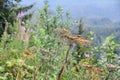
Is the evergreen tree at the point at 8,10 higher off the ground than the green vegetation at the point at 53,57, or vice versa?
the green vegetation at the point at 53,57

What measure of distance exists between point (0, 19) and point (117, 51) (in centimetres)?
1575

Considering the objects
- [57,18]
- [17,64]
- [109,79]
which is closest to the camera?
[17,64]

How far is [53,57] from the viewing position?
4.07m

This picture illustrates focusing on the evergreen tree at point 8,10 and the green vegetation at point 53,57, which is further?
the evergreen tree at point 8,10

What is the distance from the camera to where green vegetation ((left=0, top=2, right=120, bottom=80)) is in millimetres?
2956

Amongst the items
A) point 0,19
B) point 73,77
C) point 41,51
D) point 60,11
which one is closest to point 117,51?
point 73,77

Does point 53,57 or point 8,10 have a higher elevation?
point 53,57

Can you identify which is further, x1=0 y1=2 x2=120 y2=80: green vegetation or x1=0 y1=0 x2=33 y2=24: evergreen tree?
x1=0 y1=0 x2=33 y2=24: evergreen tree

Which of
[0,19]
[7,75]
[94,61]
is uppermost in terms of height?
[7,75]

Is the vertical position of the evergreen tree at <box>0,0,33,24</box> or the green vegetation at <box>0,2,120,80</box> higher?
the green vegetation at <box>0,2,120,80</box>

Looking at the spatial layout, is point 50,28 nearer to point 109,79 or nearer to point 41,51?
point 109,79

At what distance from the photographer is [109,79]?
4555 mm

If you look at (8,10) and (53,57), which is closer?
(53,57)

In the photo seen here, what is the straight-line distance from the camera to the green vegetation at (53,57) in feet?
9.70
